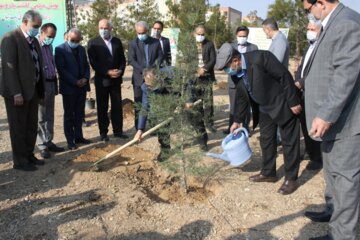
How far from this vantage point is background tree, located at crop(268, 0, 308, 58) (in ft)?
49.4

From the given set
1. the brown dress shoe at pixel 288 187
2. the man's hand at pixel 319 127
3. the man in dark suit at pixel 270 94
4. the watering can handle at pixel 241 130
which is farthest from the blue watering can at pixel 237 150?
the man's hand at pixel 319 127

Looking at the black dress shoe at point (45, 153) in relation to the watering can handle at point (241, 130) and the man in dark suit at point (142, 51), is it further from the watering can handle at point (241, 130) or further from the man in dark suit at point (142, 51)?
the watering can handle at point (241, 130)

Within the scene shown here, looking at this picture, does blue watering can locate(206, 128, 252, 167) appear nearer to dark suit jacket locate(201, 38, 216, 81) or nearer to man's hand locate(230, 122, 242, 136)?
man's hand locate(230, 122, 242, 136)

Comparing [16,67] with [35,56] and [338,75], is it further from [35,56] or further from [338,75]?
[338,75]

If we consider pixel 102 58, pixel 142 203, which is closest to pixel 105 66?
pixel 102 58

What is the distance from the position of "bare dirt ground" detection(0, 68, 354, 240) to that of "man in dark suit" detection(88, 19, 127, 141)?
3.52 ft

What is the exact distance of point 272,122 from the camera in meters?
4.40

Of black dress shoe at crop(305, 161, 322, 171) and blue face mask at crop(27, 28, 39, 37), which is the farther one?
black dress shoe at crop(305, 161, 322, 171)

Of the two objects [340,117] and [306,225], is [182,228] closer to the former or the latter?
[306,225]

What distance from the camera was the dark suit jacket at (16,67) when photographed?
4.64 metres

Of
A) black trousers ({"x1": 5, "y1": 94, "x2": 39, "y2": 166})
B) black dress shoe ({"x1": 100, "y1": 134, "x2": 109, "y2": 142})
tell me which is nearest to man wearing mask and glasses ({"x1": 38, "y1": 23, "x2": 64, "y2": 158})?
black trousers ({"x1": 5, "y1": 94, "x2": 39, "y2": 166})

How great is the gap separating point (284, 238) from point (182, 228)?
0.93 metres

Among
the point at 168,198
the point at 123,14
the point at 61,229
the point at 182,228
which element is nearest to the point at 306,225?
the point at 182,228

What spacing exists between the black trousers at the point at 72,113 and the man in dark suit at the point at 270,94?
2798 mm
